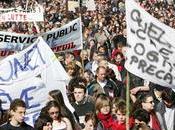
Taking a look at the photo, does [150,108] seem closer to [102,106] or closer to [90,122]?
[102,106]

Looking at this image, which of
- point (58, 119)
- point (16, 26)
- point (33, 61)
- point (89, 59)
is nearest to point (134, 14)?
point (58, 119)

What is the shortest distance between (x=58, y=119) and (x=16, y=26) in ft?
55.2

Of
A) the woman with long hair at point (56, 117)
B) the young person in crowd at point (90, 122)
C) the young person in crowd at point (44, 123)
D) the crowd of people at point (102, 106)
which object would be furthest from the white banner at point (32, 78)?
the young person in crowd at point (44, 123)

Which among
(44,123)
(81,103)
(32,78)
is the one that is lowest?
(44,123)

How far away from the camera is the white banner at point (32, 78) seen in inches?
385

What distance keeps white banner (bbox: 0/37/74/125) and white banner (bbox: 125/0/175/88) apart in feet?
4.53

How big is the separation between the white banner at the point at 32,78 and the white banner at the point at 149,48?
4.53 ft

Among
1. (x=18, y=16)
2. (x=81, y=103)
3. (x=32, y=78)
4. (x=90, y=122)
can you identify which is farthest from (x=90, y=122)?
(x=18, y=16)

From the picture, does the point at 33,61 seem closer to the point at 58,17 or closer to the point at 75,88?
the point at 75,88

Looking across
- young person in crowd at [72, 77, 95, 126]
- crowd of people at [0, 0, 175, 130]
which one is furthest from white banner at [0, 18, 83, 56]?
young person in crowd at [72, 77, 95, 126]

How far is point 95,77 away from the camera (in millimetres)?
11320

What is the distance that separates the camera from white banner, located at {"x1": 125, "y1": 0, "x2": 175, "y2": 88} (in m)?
8.20

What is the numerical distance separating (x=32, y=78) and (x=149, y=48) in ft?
8.17

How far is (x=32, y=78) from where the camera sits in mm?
10250
